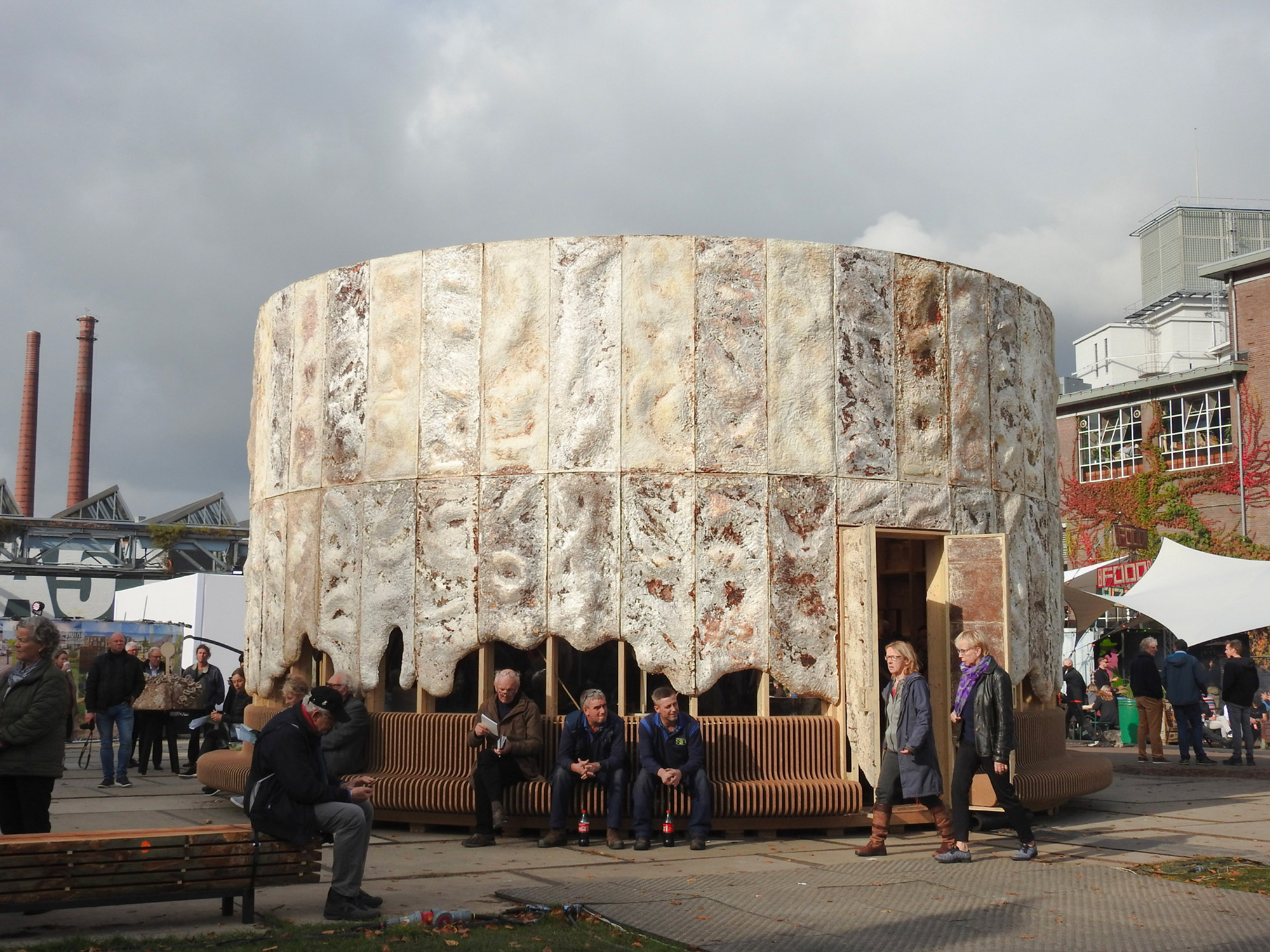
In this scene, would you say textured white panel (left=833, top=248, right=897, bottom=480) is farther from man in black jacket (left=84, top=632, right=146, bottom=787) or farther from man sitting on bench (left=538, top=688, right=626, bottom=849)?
man in black jacket (left=84, top=632, right=146, bottom=787)

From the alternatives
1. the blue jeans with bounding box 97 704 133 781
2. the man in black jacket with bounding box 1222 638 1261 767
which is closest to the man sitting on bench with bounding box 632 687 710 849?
the blue jeans with bounding box 97 704 133 781

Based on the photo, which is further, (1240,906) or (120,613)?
(120,613)

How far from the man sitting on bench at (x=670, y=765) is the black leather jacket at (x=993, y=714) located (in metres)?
2.28

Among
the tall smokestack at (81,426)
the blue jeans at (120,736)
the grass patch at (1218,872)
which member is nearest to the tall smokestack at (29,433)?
the tall smokestack at (81,426)

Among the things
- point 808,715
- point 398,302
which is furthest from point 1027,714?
point 398,302

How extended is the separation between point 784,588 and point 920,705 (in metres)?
1.82

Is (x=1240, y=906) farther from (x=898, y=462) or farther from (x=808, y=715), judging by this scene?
(x=898, y=462)

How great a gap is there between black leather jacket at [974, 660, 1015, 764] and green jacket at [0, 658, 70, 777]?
6.65m

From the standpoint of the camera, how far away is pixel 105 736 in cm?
1554

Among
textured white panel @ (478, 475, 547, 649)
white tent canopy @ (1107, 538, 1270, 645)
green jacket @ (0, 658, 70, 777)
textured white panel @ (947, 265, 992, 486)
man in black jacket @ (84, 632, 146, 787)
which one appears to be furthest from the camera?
white tent canopy @ (1107, 538, 1270, 645)

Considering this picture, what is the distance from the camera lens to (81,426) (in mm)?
51250

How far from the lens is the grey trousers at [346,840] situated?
295 inches

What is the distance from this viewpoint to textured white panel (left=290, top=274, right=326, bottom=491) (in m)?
12.5

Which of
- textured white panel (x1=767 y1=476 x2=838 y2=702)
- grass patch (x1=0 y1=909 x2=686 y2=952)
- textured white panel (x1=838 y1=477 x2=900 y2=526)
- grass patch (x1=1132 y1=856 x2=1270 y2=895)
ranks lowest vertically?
grass patch (x1=1132 y1=856 x2=1270 y2=895)
